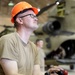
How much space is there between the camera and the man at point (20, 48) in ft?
8.39

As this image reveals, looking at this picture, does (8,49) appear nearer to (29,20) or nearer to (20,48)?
(20,48)

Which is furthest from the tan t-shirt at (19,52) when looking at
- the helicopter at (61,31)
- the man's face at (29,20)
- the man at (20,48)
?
the helicopter at (61,31)

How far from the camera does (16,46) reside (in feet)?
8.65

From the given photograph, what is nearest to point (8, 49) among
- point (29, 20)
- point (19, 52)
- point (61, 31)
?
point (19, 52)

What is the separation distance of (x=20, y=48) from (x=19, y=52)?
40mm

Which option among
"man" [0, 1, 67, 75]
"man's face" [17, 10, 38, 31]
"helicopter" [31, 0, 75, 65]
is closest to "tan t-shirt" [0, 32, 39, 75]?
"man" [0, 1, 67, 75]

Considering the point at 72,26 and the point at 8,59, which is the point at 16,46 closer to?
the point at 8,59

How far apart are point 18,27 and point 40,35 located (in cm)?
989

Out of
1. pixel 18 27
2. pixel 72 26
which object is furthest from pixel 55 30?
pixel 18 27

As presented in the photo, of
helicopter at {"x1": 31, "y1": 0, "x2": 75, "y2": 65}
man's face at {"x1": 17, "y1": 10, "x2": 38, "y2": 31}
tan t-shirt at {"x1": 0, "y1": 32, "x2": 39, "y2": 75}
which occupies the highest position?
man's face at {"x1": 17, "y1": 10, "x2": 38, "y2": 31}

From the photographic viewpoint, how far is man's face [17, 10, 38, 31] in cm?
276

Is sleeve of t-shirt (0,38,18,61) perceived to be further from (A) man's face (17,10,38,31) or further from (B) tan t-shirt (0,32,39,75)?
(A) man's face (17,10,38,31)

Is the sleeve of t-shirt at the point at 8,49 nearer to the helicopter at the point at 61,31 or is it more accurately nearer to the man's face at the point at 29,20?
the man's face at the point at 29,20

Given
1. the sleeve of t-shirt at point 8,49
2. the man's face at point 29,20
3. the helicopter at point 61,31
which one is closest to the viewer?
the sleeve of t-shirt at point 8,49
